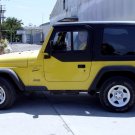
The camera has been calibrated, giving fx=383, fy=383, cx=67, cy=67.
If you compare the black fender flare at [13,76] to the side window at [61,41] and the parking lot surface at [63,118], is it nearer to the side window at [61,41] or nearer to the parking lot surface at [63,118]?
the parking lot surface at [63,118]

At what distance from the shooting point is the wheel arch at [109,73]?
781cm

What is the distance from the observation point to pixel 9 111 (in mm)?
8055

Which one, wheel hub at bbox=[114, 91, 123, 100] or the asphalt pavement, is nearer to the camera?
the asphalt pavement

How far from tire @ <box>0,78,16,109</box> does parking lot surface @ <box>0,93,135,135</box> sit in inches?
6.0

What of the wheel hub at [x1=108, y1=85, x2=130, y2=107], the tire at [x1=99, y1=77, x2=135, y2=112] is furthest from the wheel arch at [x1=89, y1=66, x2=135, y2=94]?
the wheel hub at [x1=108, y1=85, x2=130, y2=107]

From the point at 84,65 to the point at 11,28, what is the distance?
105614mm

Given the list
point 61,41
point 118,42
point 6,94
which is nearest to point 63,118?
point 6,94

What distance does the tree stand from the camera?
4173 inches

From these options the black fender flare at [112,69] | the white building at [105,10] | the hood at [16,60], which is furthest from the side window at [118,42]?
the white building at [105,10]

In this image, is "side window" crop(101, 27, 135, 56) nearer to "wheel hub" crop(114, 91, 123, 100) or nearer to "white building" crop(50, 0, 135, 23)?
"wheel hub" crop(114, 91, 123, 100)

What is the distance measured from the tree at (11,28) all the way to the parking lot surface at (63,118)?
94.2 meters

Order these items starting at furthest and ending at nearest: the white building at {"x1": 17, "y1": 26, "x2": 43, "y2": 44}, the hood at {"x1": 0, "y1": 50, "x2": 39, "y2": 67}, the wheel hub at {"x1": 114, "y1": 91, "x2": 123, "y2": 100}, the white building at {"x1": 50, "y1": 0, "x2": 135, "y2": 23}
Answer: the white building at {"x1": 17, "y1": 26, "x2": 43, "y2": 44} → the white building at {"x1": 50, "y1": 0, "x2": 135, "y2": 23} → the hood at {"x1": 0, "y1": 50, "x2": 39, "y2": 67} → the wheel hub at {"x1": 114, "y1": 91, "x2": 123, "y2": 100}

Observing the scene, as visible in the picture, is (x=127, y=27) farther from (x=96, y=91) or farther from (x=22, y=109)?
(x=22, y=109)

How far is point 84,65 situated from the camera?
7.95 metres
